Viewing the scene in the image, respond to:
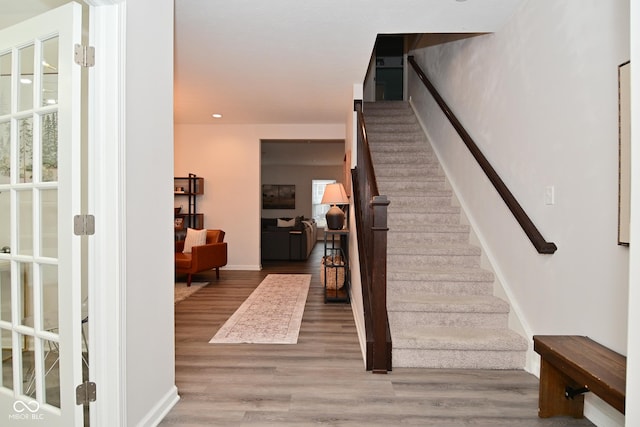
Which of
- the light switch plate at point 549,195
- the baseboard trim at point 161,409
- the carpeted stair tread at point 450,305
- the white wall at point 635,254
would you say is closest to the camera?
the white wall at point 635,254

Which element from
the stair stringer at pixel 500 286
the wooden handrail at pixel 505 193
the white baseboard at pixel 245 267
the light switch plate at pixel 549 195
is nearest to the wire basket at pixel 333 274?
the stair stringer at pixel 500 286

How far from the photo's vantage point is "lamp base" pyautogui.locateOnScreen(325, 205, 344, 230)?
4.45m

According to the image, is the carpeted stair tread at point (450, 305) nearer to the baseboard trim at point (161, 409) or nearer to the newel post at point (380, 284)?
the newel post at point (380, 284)

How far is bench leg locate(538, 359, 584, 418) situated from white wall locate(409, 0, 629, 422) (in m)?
0.31

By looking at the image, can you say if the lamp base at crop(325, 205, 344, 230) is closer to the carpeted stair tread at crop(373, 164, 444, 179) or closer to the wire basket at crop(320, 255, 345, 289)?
the wire basket at crop(320, 255, 345, 289)

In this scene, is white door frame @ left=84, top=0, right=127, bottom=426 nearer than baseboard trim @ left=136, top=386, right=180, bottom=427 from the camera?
Yes

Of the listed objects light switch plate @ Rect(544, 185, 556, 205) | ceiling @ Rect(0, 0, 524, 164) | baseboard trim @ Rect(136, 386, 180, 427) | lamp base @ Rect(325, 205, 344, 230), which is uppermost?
ceiling @ Rect(0, 0, 524, 164)

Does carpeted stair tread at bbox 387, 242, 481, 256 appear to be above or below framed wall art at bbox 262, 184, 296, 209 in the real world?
below

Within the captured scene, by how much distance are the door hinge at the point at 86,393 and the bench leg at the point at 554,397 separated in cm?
226

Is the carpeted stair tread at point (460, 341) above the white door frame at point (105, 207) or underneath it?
underneath

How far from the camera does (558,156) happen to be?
7.54 ft

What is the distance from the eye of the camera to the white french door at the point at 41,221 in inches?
61.3

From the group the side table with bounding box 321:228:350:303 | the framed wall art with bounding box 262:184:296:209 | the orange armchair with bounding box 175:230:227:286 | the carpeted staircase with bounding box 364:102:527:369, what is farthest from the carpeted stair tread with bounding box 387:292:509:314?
the framed wall art with bounding box 262:184:296:209

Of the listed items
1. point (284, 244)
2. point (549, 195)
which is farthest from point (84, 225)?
point (284, 244)
